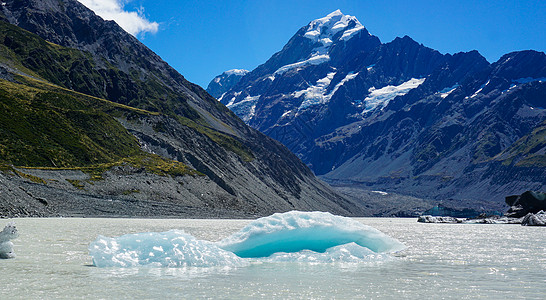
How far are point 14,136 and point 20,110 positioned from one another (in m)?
20.5

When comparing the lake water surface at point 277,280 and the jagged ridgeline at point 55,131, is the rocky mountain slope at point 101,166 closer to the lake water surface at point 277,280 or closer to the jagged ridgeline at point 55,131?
the jagged ridgeline at point 55,131

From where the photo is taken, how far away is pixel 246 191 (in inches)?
7126

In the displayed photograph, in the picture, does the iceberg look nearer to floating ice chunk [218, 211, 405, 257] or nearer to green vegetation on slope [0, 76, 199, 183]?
floating ice chunk [218, 211, 405, 257]

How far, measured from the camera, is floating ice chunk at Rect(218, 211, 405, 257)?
31766 millimetres

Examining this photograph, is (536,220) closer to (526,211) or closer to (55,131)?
(526,211)

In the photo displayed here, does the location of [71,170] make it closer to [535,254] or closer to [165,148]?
[165,148]

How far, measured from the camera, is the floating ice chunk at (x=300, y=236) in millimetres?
31766

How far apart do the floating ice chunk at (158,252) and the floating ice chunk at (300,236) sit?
371 cm

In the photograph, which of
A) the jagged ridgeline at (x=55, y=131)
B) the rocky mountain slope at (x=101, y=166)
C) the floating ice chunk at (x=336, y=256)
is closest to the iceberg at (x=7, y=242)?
the floating ice chunk at (x=336, y=256)

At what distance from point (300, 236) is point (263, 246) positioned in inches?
111

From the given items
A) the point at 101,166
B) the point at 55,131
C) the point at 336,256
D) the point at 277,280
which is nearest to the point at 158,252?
the point at 277,280

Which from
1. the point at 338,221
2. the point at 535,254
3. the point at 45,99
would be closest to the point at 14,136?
the point at 45,99

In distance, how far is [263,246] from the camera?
3238cm

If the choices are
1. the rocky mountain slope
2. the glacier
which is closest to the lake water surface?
the glacier
